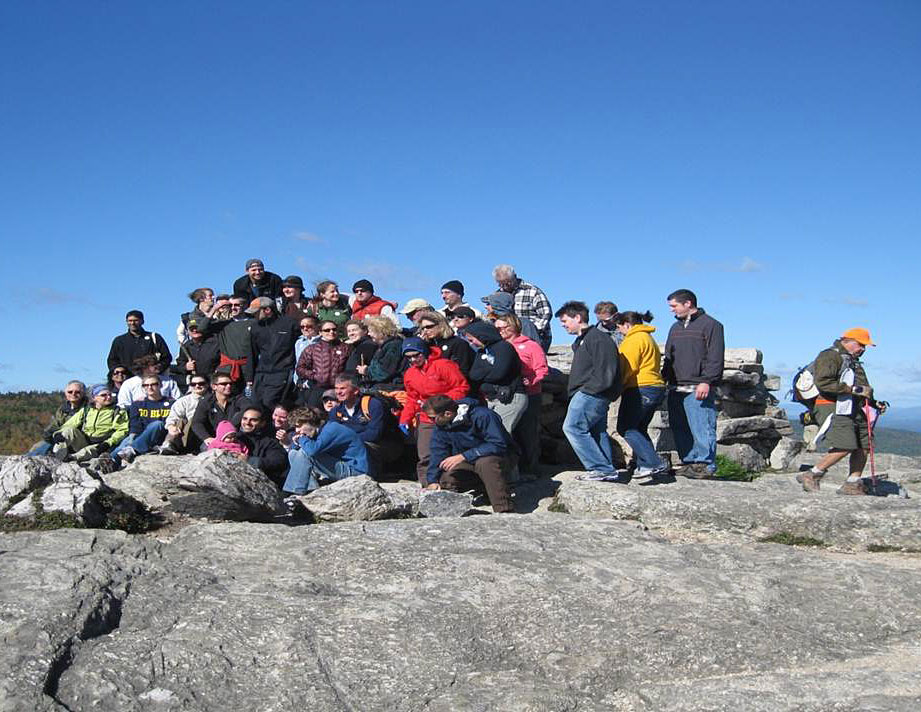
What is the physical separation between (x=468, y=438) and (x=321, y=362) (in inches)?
107

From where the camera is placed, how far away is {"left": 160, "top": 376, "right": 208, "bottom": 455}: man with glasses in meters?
10.6

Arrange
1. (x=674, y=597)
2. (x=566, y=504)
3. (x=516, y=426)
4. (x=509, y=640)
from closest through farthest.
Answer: (x=509, y=640), (x=674, y=597), (x=566, y=504), (x=516, y=426)

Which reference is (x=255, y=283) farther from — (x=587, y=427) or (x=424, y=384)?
(x=587, y=427)

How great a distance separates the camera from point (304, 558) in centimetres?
632

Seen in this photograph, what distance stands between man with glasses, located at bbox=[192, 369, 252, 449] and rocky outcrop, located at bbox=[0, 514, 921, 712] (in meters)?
3.58

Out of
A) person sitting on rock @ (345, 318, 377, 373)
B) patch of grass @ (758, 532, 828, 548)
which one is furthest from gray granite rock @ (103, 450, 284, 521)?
patch of grass @ (758, 532, 828, 548)

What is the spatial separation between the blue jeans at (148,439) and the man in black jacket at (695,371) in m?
6.26

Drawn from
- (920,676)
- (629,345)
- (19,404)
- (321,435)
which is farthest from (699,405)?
(19,404)

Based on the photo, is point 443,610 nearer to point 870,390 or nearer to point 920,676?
point 920,676

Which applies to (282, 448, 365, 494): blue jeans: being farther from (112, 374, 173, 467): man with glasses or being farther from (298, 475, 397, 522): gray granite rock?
(112, 374, 173, 467): man with glasses

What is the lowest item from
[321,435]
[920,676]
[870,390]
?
[920,676]

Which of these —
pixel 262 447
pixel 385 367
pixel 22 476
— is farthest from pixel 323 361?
pixel 22 476

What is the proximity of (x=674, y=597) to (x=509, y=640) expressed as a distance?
4.18 feet

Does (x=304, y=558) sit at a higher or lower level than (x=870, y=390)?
lower
